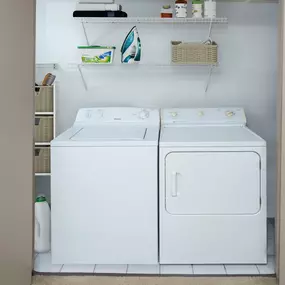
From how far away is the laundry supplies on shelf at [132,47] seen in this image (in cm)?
374

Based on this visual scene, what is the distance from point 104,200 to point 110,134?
1.68ft

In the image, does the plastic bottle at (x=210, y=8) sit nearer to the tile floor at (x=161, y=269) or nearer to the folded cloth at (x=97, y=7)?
the folded cloth at (x=97, y=7)

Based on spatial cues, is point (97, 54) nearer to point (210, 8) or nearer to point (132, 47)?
point (132, 47)

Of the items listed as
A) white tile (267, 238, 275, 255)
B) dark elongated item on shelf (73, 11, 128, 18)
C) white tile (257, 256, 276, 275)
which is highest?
dark elongated item on shelf (73, 11, 128, 18)

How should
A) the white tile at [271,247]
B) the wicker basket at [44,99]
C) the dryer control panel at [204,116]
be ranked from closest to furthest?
1. the white tile at [271,247]
2. the dryer control panel at [204,116]
3. the wicker basket at [44,99]

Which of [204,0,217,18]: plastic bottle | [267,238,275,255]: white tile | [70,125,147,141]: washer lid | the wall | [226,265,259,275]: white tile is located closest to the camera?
the wall

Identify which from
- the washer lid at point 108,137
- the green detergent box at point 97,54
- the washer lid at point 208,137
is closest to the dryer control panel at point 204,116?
the washer lid at point 208,137

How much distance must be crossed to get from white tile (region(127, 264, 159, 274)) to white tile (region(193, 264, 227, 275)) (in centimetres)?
26

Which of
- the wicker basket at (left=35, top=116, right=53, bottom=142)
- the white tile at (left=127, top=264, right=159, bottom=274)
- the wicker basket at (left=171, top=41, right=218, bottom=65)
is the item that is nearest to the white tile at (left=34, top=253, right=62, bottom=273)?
the white tile at (left=127, top=264, right=159, bottom=274)

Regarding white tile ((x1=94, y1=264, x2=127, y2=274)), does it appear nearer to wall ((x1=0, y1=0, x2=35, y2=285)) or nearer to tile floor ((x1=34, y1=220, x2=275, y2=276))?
tile floor ((x1=34, y1=220, x2=275, y2=276))

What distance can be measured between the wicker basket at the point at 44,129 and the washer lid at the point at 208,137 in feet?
3.31

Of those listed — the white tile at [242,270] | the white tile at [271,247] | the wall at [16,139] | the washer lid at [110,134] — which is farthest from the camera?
the white tile at [271,247]

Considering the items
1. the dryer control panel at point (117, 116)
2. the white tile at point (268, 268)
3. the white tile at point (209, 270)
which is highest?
Answer: the dryer control panel at point (117, 116)

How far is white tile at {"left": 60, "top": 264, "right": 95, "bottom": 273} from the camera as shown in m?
3.05
